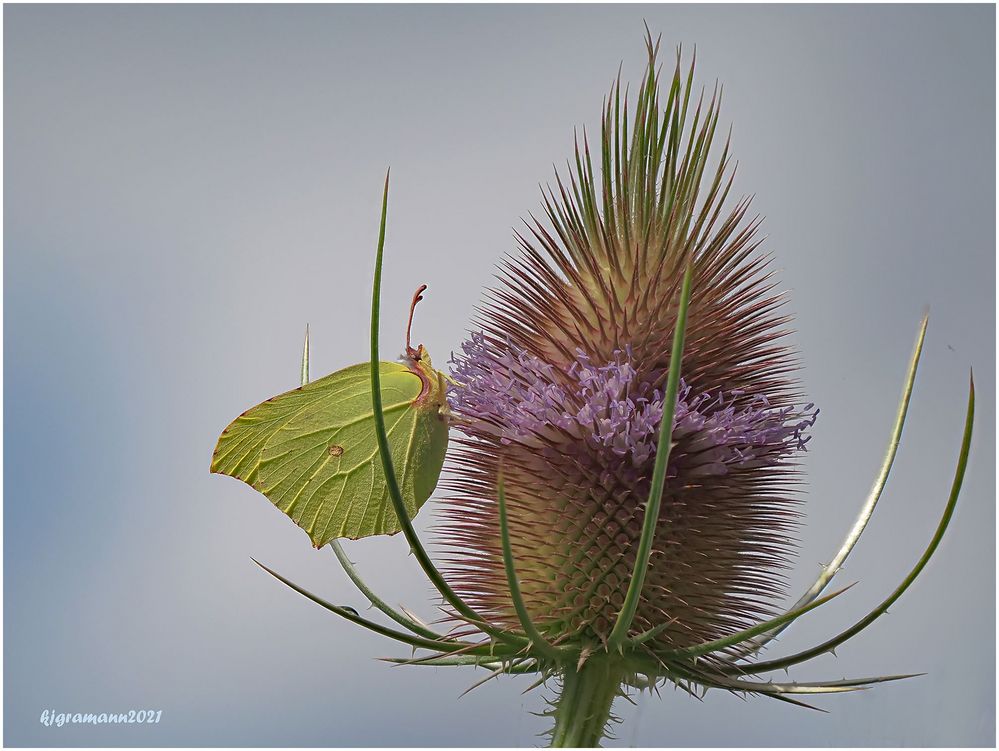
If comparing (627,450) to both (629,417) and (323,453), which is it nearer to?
(629,417)

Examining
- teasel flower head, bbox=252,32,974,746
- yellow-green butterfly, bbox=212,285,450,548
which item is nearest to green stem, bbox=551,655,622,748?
teasel flower head, bbox=252,32,974,746

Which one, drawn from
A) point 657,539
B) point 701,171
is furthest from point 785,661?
point 701,171

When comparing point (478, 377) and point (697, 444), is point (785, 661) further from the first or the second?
point (478, 377)

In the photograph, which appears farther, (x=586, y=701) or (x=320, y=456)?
(x=320, y=456)

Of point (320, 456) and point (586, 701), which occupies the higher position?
point (320, 456)

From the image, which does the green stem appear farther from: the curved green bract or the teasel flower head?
the curved green bract

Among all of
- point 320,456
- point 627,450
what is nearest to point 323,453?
point 320,456

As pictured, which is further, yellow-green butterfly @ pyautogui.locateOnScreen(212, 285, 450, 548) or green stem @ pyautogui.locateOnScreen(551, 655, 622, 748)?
yellow-green butterfly @ pyautogui.locateOnScreen(212, 285, 450, 548)
